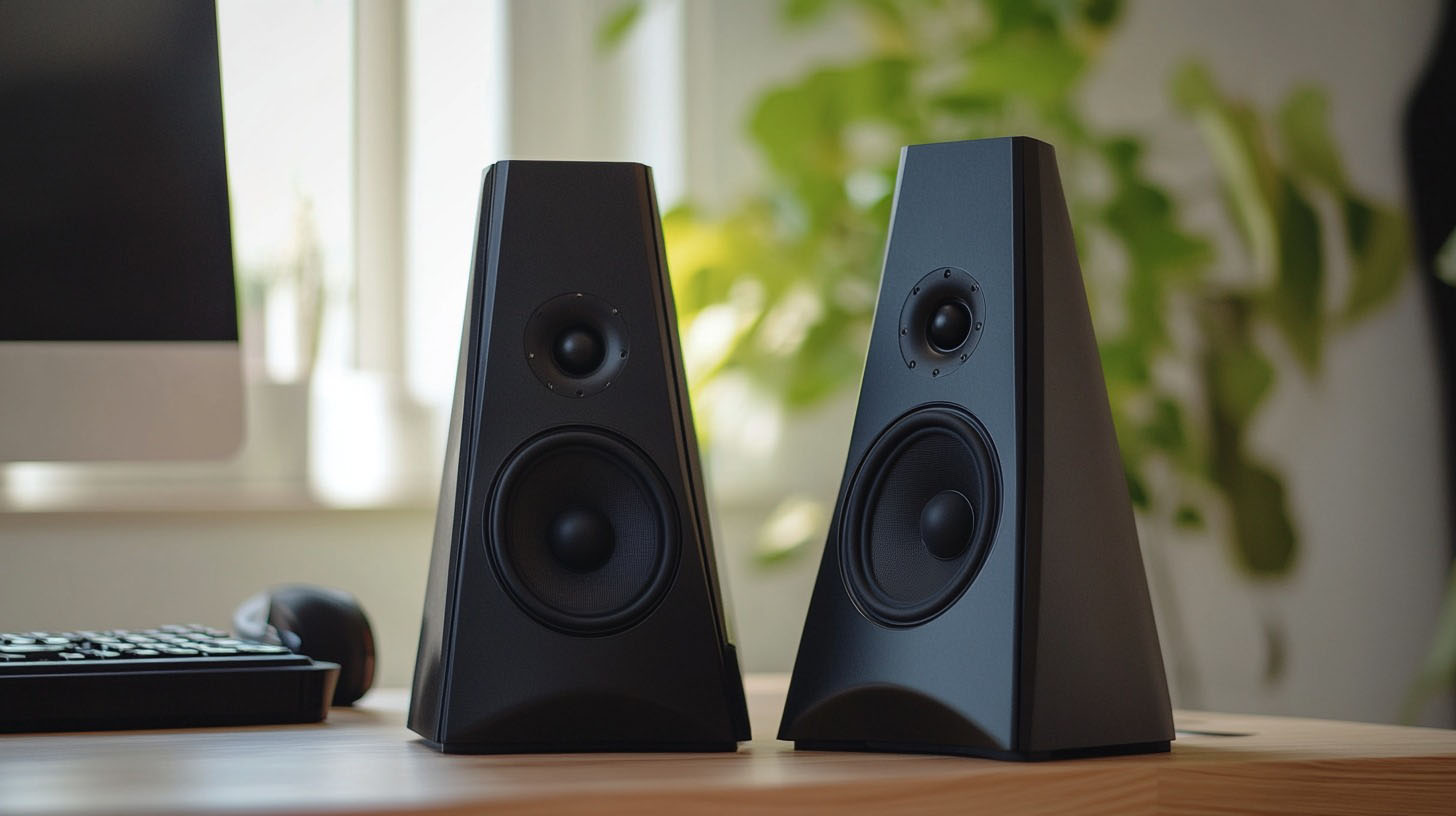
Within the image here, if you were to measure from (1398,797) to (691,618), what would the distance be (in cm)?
31

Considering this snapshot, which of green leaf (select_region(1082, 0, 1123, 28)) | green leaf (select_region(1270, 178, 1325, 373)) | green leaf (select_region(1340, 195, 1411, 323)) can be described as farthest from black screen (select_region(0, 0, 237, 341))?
green leaf (select_region(1340, 195, 1411, 323))

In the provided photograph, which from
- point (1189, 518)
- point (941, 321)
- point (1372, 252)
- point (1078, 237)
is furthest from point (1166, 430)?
point (941, 321)

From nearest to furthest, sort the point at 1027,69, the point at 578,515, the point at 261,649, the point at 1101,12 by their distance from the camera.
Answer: the point at 578,515 < the point at 261,649 < the point at 1027,69 < the point at 1101,12

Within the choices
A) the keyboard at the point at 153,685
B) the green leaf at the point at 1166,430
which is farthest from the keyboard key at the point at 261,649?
the green leaf at the point at 1166,430

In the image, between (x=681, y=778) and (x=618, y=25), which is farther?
(x=618, y=25)

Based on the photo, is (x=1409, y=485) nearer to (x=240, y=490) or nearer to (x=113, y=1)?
(x=240, y=490)

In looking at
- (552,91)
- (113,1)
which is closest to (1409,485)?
(552,91)

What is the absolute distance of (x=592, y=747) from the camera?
58cm

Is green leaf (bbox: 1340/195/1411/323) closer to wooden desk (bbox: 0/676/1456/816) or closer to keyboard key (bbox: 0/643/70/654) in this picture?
wooden desk (bbox: 0/676/1456/816)

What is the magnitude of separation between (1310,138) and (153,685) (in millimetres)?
1421

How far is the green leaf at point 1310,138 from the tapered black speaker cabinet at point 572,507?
120 centimetres

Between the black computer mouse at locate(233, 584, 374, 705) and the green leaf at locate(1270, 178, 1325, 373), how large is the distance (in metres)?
1.14

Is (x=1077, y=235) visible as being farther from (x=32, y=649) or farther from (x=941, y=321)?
(x=32, y=649)

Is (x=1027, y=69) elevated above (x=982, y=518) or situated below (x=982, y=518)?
above
